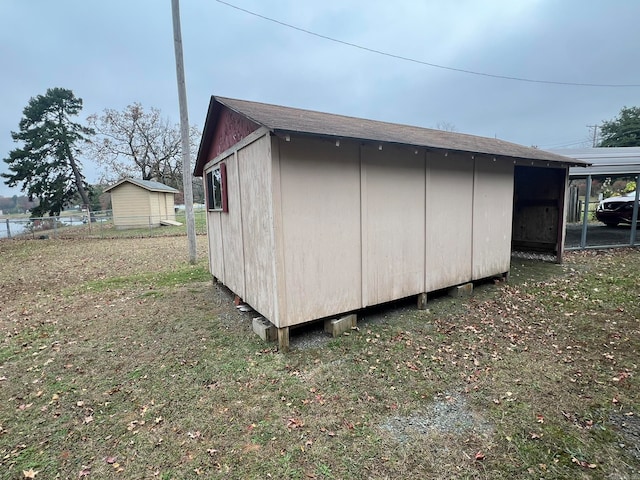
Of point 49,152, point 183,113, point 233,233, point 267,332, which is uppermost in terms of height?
point 49,152

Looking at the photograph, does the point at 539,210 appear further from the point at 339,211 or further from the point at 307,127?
the point at 307,127

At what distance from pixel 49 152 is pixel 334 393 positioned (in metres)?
31.0

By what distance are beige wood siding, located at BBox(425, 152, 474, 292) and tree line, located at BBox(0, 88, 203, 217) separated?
28.6 m

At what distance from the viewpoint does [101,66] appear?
21172 millimetres

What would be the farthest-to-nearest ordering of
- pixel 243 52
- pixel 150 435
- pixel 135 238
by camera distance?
pixel 135 238 < pixel 243 52 < pixel 150 435

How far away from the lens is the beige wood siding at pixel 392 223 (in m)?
4.17

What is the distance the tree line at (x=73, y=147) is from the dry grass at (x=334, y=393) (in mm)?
25361

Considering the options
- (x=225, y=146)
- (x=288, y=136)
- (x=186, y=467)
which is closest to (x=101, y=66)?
(x=225, y=146)

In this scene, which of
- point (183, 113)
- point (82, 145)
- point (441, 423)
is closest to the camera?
point (441, 423)

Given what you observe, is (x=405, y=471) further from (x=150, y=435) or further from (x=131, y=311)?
(x=131, y=311)

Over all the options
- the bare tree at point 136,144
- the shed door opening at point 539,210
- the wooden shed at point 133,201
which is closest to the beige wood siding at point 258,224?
the shed door opening at point 539,210

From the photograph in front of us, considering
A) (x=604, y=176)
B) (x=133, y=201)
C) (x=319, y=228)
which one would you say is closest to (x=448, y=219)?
(x=319, y=228)

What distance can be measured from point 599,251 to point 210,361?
422 inches

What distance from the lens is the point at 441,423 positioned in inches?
96.8
